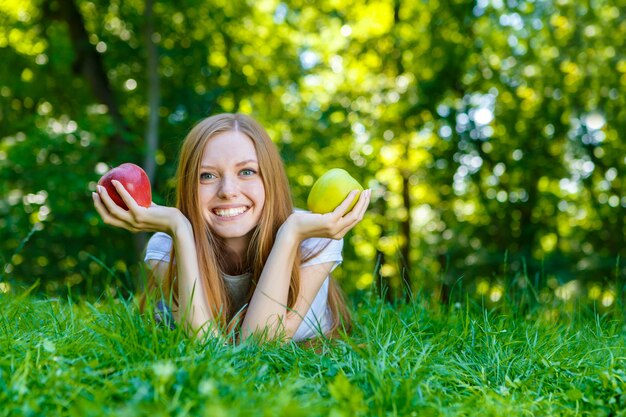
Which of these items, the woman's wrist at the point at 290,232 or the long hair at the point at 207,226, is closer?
the woman's wrist at the point at 290,232

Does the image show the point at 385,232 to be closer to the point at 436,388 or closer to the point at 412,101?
the point at 412,101

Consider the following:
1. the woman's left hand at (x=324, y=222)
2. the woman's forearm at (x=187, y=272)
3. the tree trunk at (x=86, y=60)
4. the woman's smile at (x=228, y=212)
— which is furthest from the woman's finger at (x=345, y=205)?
the tree trunk at (x=86, y=60)

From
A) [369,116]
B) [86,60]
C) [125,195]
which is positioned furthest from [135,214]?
[369,116]

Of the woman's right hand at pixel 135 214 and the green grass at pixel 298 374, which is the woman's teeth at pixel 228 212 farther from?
the green grass at pixel 298 374

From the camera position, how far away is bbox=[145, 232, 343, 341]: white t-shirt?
9.50ft

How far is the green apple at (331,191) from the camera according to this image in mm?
2686

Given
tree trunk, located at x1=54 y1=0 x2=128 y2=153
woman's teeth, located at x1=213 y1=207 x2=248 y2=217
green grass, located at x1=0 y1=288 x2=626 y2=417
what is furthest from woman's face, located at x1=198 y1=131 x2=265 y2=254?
tree trunk, located at x1=54 y1=0 x2=128 y2=153

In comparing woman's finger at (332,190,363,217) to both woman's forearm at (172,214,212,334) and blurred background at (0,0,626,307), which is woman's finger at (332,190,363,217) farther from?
blurred background at (0,0,626,307)

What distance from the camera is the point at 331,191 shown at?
8.82 ft

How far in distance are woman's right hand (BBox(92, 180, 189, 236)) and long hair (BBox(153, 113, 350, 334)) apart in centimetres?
22

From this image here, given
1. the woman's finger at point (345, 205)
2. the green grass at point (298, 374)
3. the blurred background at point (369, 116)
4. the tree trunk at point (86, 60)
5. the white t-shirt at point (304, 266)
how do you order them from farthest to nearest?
the tree trunk at point (86, 60)
the blurred background at point (369, 116)
the white t-shirt at point (304, 266)
the woman's finger at point (345, 205)
the green grass at point (298, 374)

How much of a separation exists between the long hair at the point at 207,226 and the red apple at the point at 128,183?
236mm

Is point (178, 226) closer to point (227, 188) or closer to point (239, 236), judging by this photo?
point (227, 188)

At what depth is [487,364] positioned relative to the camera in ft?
7.07
